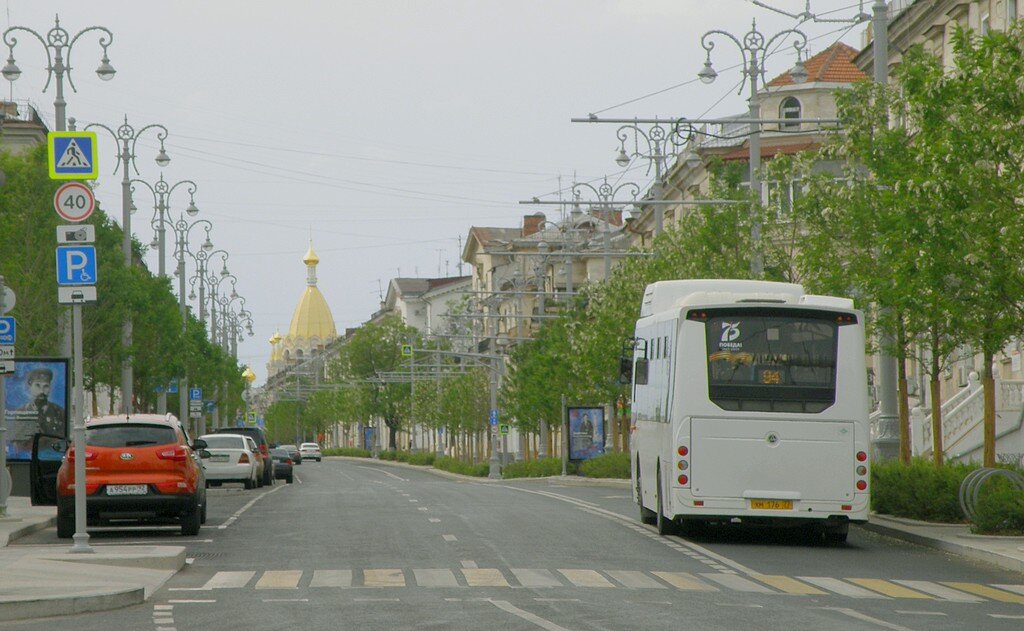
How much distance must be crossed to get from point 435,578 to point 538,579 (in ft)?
3.38

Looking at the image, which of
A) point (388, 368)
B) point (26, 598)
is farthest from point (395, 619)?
point (388, 368)

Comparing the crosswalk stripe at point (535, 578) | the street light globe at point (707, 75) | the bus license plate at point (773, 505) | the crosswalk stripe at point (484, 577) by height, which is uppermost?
the street light globe at point (707, 75)

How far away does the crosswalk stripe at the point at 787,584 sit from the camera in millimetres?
17036

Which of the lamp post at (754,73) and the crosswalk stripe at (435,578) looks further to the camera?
the lamp post at (754,73)

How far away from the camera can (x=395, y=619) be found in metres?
14.2

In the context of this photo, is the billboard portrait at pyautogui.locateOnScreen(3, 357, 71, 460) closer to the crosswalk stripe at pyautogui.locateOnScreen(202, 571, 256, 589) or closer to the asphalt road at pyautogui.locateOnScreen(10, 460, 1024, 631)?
the asphalt road at pyautogui.locateOnScreen(10, 460, 1024, 631)

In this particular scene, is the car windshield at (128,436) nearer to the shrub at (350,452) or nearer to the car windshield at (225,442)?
the car windshield at (225,442)

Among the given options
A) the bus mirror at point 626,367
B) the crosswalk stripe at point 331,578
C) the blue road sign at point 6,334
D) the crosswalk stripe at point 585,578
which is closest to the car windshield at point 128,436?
the blue road sign at point 6,334

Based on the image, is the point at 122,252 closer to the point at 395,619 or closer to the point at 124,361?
the point at 124,361

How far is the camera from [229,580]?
60.0ft

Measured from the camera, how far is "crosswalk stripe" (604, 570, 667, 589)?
1742 centimetres

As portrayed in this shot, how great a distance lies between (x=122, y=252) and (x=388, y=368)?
97035mm

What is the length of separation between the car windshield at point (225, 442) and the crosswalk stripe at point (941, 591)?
32.1 meters

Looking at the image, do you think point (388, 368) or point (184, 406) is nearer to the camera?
point (184, 406)
